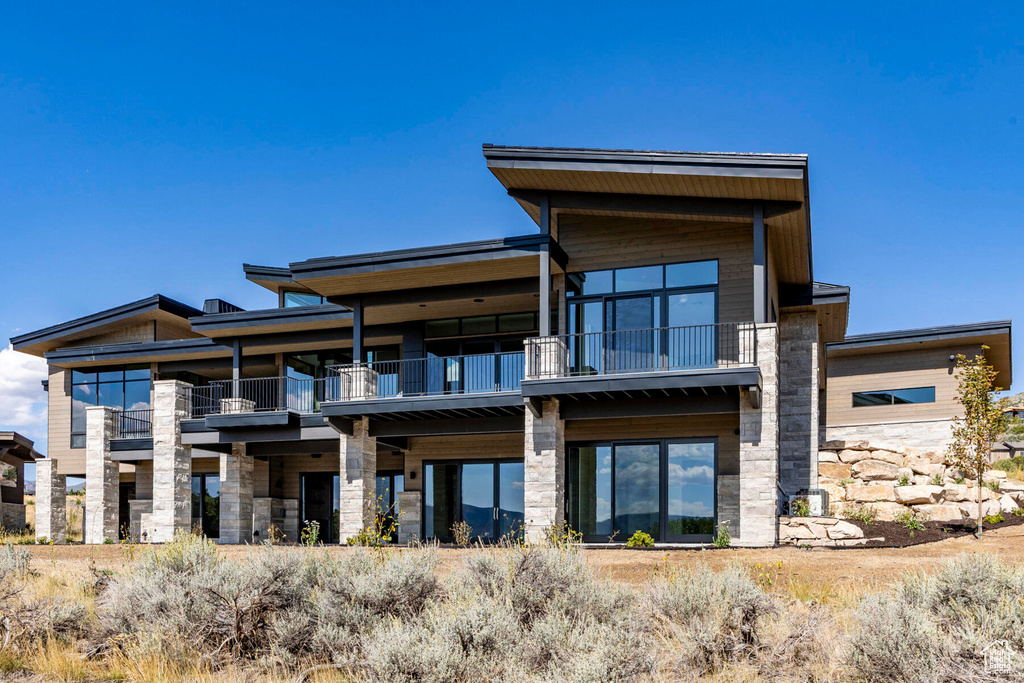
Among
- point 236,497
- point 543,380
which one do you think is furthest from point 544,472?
point 236,497

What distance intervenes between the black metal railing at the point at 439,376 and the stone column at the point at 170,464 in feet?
18.0

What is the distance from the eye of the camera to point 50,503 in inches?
1038

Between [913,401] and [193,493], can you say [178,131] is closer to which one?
[193,493]

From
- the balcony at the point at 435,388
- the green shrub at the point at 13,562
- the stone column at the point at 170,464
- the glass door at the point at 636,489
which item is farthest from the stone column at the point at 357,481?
the green shrub at the point at 13,562

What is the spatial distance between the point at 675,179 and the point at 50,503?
22118mm

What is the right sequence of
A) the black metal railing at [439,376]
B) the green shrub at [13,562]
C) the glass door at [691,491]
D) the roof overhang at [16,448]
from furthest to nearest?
the roof overhang at [16,448], the black metal railing at [439,376], the glass door at [691,491], the green shrub at [13,562]

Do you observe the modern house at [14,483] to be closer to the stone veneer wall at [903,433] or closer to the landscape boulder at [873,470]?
the landscape boulder at [873,470]

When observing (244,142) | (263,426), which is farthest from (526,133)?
(263,426)

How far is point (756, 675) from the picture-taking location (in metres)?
6.93

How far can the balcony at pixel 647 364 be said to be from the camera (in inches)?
632

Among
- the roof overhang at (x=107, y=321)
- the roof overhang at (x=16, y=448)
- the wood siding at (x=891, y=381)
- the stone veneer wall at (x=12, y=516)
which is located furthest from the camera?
the roof overhang at (x=16, y=448)

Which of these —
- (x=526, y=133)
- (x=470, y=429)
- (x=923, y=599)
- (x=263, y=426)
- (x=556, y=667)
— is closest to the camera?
(x=556, y=667)

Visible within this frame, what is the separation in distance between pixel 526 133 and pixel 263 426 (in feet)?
34.7

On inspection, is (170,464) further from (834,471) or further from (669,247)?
(834,471)
